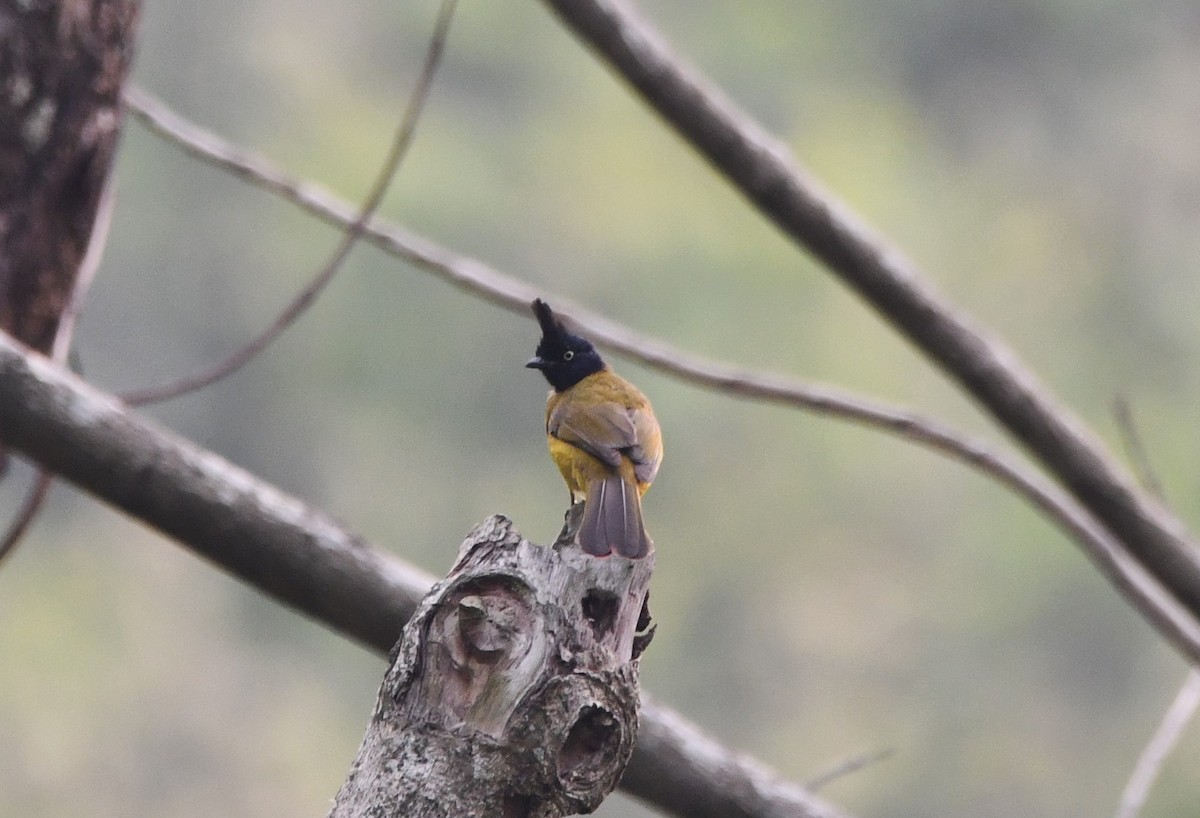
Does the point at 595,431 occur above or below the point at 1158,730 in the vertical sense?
above

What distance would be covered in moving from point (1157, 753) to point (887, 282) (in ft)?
3.81

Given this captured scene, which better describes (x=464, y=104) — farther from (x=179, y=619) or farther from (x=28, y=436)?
(x=28, y=436)

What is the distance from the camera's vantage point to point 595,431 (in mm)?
3449

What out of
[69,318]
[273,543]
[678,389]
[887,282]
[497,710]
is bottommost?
[497,710]

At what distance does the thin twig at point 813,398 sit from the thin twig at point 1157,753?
0.19 metres

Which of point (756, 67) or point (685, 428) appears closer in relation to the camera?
point (685, 428)

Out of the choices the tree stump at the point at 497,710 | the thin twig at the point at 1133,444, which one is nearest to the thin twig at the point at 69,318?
the tree stump at the point at 497,710

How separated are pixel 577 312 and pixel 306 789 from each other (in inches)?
419

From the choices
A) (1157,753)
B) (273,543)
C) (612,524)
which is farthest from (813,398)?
(273,543)

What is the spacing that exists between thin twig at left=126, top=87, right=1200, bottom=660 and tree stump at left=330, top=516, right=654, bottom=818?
1.66 meters

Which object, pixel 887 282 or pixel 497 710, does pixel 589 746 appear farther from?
pixel 887 282

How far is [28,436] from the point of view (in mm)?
2416

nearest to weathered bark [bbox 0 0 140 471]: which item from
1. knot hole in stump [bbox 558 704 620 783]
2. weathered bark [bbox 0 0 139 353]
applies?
weathered bark [bbox 0 0 139 353]

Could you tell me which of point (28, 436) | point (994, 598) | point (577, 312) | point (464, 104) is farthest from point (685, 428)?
point (28, 436)
